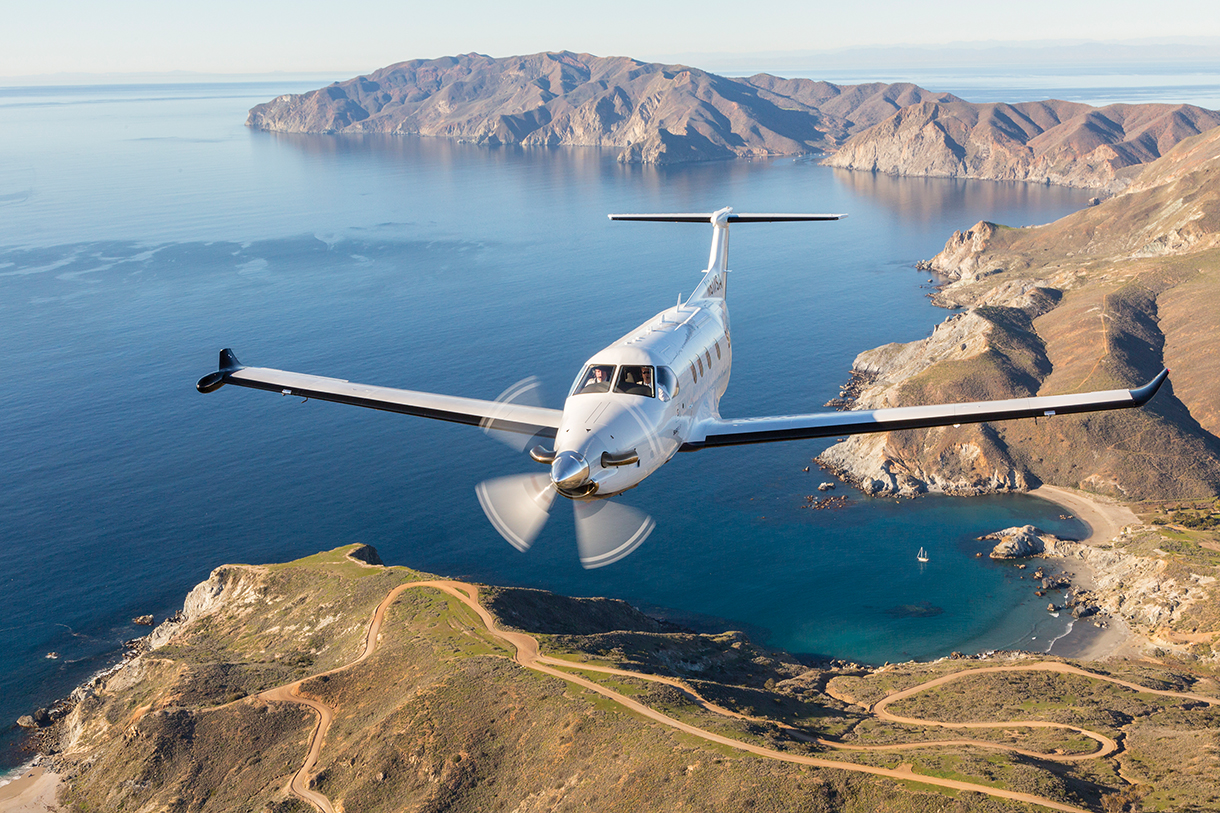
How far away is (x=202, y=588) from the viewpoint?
91062 mm

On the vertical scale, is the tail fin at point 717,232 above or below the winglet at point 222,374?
above

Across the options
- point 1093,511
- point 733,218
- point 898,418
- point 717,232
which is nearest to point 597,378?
point 898,418

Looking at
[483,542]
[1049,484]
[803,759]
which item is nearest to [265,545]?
[483,542]

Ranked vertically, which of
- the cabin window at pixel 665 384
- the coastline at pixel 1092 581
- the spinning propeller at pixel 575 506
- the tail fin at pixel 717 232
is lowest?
the coastline at pixel 1092 581

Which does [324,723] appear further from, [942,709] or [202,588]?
[942,709]

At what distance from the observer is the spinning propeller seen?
91.2 ft

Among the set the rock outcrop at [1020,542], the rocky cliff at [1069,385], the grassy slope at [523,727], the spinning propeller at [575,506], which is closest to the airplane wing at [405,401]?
the spinning propeller at [575,506]

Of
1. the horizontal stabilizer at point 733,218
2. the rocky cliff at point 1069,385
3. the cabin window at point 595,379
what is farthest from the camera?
the rocky cliff at point 1069,385

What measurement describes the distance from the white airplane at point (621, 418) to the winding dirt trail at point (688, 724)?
25290 mm

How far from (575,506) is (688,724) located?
31.8m

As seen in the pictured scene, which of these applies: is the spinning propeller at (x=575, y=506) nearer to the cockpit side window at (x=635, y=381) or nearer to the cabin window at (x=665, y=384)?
the cockpit side window at (x=635, y=381)

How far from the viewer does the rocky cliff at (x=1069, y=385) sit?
120 meters

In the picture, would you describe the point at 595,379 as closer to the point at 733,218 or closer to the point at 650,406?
the point at 650,406

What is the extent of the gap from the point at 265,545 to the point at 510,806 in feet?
226
